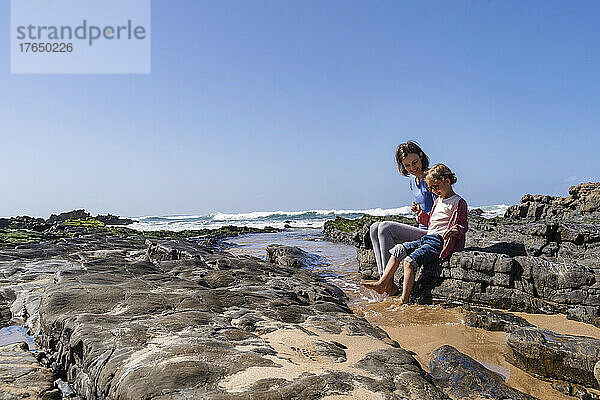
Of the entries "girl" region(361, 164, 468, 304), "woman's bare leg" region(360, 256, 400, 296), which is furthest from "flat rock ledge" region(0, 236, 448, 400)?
"girl" region(361, 164, 468, 304)

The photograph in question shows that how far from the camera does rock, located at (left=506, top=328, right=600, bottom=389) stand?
2.70m

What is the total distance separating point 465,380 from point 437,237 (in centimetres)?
289

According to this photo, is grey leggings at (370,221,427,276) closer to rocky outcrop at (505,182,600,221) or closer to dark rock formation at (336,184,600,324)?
dark rock formation at (336,184,600,324)

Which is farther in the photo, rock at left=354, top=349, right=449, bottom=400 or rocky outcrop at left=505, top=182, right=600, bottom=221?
rocky outcrop at left=505, top=182, right=600, bottom=221

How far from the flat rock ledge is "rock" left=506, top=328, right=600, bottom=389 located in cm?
99

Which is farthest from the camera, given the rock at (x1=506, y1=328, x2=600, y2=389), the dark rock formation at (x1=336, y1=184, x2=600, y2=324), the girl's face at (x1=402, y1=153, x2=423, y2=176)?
the girl's face at (x1=402, y1=153, x2=423, y2=176)

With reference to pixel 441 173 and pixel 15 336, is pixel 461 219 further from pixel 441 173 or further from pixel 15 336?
pixel 15 336

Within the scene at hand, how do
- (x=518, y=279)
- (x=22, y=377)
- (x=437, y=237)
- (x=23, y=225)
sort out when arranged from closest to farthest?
1. (x=22, y=377)
2. (x=518, y=279)
3. (x=437, y=237)
4. (x=23, y=225)

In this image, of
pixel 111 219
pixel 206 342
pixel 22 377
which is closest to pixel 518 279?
pixel 206 342

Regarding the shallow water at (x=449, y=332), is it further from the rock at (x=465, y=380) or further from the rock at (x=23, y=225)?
the rock at (x=23, y=225)

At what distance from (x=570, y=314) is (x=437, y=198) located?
205cm

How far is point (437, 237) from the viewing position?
5352 millimetres

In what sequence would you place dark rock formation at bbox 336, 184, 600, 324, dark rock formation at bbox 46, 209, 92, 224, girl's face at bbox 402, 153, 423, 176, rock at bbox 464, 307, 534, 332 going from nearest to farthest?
1. rock at bbox 464, 307, 534, 332
2. dark rock formation at bbox 336, 184, 600, 324
3. girl's face at bbox 402, 153, 423, 176
4. dark rock formation at bbox 46, 209, 92, 224

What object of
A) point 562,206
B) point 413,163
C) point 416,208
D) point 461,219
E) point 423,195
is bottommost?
point 562,206
